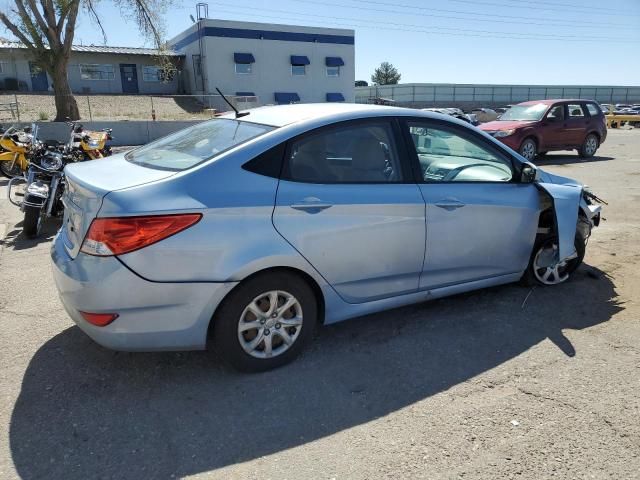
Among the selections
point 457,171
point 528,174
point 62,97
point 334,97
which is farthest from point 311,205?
point 334,97

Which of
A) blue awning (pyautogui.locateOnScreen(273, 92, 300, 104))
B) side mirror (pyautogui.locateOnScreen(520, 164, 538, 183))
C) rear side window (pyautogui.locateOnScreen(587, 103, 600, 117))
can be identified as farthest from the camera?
blue awning (pyautogui.locateOnScreen(273, 92, 300, 104))

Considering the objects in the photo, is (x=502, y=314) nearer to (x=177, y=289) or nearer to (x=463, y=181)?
(x=463, y=181)

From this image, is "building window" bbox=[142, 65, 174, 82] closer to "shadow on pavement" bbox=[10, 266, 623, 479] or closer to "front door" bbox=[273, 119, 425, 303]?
"front door" bbox=[273, 119, 425, 303]

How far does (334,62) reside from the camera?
128ft

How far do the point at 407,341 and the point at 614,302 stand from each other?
2054 mm

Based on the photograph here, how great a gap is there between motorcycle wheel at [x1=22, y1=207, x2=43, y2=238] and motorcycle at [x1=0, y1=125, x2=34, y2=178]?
14.2 feet

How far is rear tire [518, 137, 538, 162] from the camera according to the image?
1388 centimetres

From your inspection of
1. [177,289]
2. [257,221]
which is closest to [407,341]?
[257,221]

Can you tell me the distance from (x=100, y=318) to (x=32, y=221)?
4479 mm

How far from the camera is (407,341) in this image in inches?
147

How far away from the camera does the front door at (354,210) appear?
3182mm

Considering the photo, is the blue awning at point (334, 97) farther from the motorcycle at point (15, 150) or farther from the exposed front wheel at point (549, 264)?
the exposed front wheel at point (549, 264)

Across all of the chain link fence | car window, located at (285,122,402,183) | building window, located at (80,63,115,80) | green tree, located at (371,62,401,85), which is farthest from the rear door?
green tree, located at (371,62,401,85)

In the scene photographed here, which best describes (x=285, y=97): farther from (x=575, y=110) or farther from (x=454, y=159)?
(x=454, y=159)
